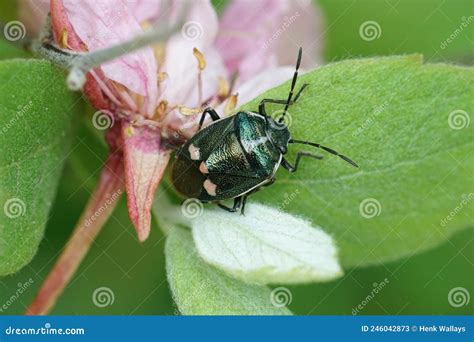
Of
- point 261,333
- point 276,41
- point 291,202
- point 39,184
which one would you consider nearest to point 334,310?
point 261,333

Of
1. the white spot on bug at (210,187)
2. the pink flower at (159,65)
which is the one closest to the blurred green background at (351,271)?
the pink flower at (159,65)

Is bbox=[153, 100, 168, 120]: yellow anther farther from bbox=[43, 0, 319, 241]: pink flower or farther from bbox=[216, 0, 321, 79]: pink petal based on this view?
bbox=[216, 0, 321, 79]: pink petal

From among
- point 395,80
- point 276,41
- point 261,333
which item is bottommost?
point 261,333

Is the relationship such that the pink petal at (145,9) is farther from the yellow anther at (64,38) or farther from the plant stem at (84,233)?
the plant stem at (84,233)

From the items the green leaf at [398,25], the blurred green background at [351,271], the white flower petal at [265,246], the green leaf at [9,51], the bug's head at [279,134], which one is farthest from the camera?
the green leaf at [398,25]

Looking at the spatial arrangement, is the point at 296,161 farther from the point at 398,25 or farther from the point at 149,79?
the point at 398,25

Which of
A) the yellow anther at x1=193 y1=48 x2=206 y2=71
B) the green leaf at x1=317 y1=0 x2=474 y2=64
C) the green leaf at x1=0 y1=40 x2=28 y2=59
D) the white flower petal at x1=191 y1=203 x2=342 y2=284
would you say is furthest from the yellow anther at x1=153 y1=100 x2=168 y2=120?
the green leaf at x1=317 y1=0 x2=474 y2=64

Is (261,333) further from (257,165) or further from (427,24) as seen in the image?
(427,24)

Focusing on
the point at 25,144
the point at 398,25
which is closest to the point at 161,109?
the point at 25,144
